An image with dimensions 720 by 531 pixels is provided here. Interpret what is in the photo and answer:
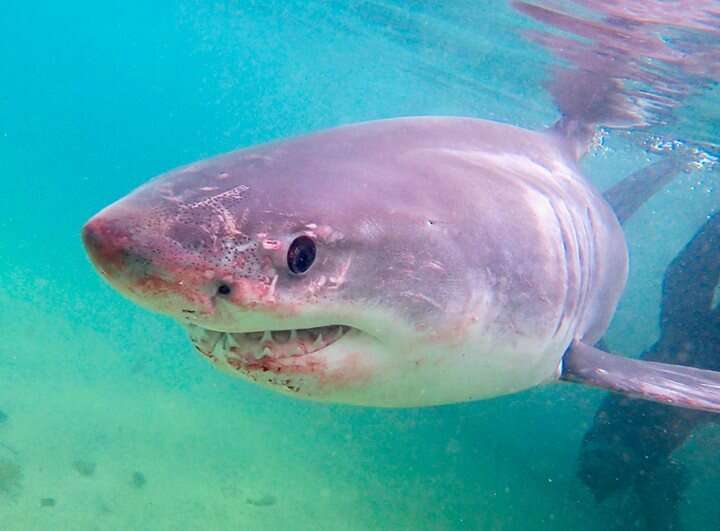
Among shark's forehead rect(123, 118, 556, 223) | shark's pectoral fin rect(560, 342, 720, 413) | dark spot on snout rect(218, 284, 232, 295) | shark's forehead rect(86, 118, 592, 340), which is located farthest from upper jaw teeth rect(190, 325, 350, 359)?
shark's pectoral fin rect(560, 342, 720, 413)

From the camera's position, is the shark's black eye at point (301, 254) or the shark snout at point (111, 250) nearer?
the shark snout at point (111, 250)

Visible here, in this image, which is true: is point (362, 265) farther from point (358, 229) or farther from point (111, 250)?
point (111, 250)

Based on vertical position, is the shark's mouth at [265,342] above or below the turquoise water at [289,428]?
above

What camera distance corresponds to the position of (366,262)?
204cm

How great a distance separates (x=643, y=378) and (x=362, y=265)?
2471 mm

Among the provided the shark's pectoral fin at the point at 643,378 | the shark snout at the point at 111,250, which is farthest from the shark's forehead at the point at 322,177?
the shark's pectoral fin at the point at 643,378

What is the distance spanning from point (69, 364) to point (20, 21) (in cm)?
7423

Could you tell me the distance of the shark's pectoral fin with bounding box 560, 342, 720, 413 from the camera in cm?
338

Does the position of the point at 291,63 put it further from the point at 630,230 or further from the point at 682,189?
the point at 630,230

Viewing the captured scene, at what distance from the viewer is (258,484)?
9.76 metres

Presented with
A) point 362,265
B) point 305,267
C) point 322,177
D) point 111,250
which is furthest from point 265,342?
point 322,177

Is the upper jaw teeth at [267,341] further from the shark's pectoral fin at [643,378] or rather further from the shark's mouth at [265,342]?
the shark's pectoral fin at [643,378]

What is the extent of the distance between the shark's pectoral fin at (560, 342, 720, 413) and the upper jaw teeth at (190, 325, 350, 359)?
7.32ft

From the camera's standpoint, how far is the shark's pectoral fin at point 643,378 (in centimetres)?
338
